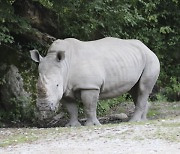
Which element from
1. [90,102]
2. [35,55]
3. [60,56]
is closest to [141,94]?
[90,102]

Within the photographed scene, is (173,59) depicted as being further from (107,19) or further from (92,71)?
(92,71)

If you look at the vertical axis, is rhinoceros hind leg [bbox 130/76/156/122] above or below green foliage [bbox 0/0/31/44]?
below

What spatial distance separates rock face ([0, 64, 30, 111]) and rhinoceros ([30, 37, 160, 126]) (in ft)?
6.01

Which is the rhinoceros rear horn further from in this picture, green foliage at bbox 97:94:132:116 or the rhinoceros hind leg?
green foliage at bbox 97:94:132:116

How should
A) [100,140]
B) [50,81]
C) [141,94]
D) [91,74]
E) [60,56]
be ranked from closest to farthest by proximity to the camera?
[100,140]
[50,81]
[60,56]
[91,74]
[141,94]

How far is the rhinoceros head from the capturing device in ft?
31.1

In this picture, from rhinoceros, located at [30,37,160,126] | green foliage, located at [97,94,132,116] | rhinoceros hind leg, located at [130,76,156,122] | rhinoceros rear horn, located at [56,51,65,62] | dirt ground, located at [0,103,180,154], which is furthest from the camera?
green foliage, located at [97,94,132,116]

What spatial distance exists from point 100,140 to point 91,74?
2407mm

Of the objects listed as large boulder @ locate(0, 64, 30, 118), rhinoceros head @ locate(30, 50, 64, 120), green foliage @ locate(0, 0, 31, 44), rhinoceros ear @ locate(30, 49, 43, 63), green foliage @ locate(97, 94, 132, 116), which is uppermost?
green foliage @ locate(0, 0, 31, 44)

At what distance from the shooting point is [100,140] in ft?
25.5

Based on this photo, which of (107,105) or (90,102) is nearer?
(90,102)

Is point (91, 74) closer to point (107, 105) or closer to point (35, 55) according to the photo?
point (35, 55)

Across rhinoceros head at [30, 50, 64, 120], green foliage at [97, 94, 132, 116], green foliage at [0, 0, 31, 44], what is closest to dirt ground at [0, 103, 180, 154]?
rhinoceros head at [30, 50, 64, 120]

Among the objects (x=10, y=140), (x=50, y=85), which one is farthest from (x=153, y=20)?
(x=10, y=140)
